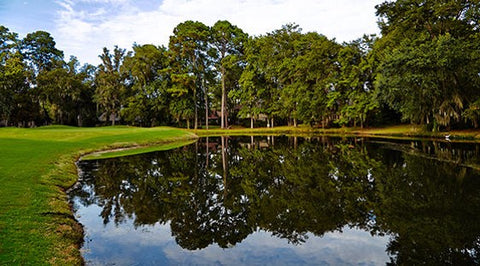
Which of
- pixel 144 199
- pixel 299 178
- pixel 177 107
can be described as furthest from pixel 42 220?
pixel 177 107

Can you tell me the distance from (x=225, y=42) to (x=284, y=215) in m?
59.0

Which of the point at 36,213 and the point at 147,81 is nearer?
the point at 36,213

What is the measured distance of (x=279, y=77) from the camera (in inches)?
2447

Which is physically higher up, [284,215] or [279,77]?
[279,77]

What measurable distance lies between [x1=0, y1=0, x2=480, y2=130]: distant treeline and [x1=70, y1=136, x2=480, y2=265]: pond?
66.1ft

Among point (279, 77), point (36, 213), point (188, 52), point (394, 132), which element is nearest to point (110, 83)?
point (188, 52)

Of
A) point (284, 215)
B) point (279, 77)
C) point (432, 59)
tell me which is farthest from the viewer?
point (279, 77)

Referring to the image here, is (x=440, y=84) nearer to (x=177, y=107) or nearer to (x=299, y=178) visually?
(x=299, y=178)

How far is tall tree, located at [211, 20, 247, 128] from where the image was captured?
63044 mm

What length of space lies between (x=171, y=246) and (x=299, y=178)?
27.6 feet

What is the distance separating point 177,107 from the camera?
6688 centimetres

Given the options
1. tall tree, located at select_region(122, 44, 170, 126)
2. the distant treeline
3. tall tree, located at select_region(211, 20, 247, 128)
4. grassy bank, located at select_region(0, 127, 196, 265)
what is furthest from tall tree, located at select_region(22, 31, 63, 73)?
grassy bank, located at select_region(0, 127, 196, 265)

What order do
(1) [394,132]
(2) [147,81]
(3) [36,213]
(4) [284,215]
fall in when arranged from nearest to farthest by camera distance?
1. (3) [36,213]
2. (4) [284,215]
3. (1) [394,132]
4. (2) [147,81]

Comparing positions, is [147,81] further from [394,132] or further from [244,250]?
[244,250]
